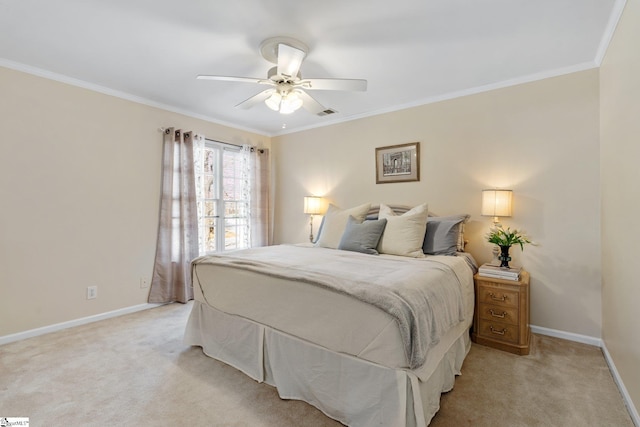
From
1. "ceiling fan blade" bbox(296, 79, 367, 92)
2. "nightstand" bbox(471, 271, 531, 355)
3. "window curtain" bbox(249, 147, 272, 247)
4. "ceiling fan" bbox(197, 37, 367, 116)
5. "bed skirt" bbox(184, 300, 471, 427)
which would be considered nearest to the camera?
"bed skirt" bbox(184, 300, 471, 427)

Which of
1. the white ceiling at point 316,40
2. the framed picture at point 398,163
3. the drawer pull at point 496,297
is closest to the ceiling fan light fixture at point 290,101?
the white ceiling at point 316,40

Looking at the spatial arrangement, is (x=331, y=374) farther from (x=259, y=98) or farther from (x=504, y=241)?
(x=259, y=98)

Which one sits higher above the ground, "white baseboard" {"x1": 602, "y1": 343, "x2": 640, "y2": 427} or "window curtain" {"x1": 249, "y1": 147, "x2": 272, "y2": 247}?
"window curtain" {"x1": 249, "y1": 147, "x2": 272, "y2": 247}

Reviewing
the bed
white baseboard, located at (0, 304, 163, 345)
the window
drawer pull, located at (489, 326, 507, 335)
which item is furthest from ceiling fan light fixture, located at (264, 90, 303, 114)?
white baseboard, located at (0, 304, 163, 345)

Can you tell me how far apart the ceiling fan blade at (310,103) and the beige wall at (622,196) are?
2008 millimetres

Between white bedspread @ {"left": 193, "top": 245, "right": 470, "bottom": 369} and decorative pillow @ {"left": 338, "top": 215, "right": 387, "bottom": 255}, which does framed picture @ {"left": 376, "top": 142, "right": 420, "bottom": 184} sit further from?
white bedspread @ {"left": 193, "top": 245, "right": 470, "bottom": 369}

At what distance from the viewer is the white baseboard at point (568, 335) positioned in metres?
2.56

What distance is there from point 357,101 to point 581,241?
2582 millimetres

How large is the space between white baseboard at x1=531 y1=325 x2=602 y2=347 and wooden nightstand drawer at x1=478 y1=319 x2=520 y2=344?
591mm

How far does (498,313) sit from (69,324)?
4.00 metres

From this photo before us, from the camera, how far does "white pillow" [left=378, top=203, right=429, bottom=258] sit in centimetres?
276

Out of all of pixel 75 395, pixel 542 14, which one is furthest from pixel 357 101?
pixel 75 395

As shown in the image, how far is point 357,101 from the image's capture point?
3.52 m

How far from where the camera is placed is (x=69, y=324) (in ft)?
9.66
